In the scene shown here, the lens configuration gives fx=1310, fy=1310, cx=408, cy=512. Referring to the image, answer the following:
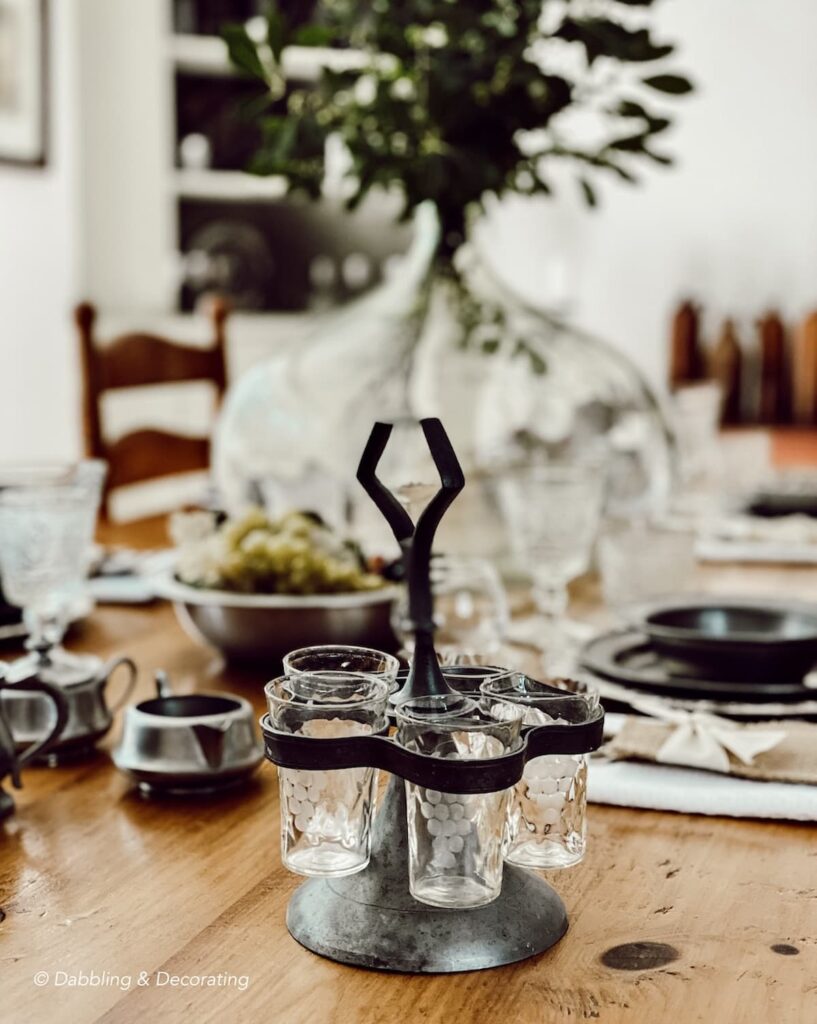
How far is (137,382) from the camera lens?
7.61 ft

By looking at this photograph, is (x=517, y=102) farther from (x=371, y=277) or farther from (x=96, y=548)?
(x=371, y=277)

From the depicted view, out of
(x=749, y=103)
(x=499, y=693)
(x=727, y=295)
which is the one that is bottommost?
(x=499, y=693)

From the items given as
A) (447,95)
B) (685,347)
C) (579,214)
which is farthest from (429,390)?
(579,214)

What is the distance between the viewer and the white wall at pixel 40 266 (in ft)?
11.9

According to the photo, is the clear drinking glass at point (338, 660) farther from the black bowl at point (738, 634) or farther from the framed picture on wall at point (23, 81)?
the framed picture on wall at point (23, 81)

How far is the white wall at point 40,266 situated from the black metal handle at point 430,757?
330 cm

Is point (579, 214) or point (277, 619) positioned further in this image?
point (579, 214)

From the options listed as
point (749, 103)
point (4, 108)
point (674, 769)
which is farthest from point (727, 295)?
point (674, 769)

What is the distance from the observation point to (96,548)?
5.43ft

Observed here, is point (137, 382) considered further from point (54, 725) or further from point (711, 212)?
point (711, 212)

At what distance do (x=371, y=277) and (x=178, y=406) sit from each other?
2.57 ft

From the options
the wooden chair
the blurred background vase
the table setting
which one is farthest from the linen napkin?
the wooden chair

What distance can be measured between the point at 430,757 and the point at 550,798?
9cm

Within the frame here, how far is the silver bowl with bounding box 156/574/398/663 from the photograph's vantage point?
3.44 feet
